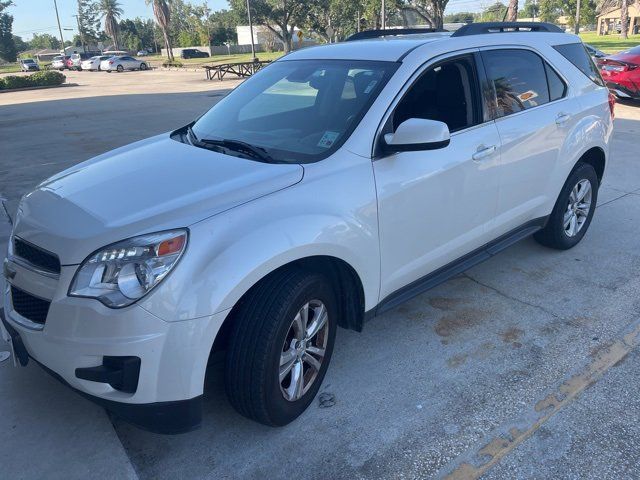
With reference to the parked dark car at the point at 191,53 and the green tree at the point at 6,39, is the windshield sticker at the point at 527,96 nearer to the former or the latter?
the parked dark car at the point at 191,53

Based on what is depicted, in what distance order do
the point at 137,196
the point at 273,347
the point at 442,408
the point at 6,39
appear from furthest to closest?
the point at 6,39
the point at 442,408
the point at 137,196
the point at 273,347

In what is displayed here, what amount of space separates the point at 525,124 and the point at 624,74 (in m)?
10.6

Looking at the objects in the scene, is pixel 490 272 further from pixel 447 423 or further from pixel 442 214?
pixel 447 423

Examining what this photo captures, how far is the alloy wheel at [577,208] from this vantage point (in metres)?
4.64

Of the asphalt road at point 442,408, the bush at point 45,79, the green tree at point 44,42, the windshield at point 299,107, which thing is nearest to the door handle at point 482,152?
the windshield at point 299,107

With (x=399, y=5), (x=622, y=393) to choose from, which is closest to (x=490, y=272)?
(x=622, y=393)

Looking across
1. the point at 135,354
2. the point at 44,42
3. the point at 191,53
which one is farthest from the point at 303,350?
the point at 44,42

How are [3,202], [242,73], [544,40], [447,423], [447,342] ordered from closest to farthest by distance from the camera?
[447,423], [447,342], [544,40], [3,202], [242,73]

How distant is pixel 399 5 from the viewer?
3941cm

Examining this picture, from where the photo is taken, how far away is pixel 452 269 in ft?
11.7

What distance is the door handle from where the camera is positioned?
3.39 metres

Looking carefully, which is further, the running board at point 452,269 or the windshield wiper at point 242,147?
the running board at point 452,269

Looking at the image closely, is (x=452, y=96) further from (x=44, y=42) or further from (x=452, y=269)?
(x=44, y=42)

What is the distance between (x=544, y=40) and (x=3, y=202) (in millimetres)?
6358
